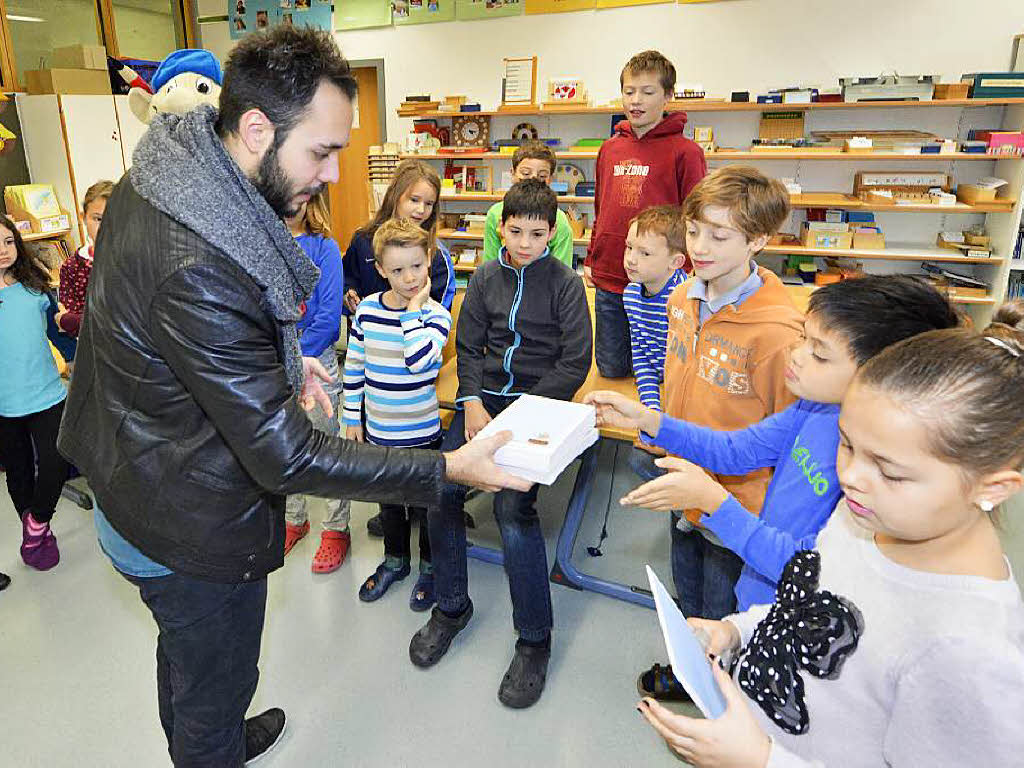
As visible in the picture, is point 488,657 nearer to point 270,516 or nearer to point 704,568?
point 704,568

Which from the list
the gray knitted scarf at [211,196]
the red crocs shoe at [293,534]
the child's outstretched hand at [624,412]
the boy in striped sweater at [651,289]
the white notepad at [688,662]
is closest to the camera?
the white notepad at [688,662]

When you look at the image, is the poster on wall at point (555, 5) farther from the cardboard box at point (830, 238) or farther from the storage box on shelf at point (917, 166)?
the cardboard box at point (830, 238)

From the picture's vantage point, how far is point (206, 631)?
130 centimetres

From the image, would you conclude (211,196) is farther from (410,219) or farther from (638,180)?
(638,180)

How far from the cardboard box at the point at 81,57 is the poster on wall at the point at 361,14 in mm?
2315

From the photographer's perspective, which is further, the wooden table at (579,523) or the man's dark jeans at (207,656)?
the wooden table at (579,523)

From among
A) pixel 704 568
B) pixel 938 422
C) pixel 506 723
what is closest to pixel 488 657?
pixel 506 723

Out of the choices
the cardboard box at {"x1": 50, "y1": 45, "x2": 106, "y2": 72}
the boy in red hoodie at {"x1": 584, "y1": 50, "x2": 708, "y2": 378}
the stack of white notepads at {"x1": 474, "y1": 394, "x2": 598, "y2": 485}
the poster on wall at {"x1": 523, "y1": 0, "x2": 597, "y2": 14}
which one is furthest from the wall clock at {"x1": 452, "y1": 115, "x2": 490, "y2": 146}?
the stack of white notepads at {"x1": 474, "y1": 394, "x2": 598, "y2": 485}

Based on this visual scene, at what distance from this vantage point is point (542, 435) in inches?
60.9

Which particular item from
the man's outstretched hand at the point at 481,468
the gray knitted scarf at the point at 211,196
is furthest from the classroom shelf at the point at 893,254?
the gray knitted scarf at the point at 211,196

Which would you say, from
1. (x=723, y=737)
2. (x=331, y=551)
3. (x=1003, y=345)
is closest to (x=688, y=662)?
(x=723, y=737)

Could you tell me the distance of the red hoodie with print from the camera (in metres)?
3.10

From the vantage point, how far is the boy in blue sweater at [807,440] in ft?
3.78

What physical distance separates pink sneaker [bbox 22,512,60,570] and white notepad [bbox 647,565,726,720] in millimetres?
2667
